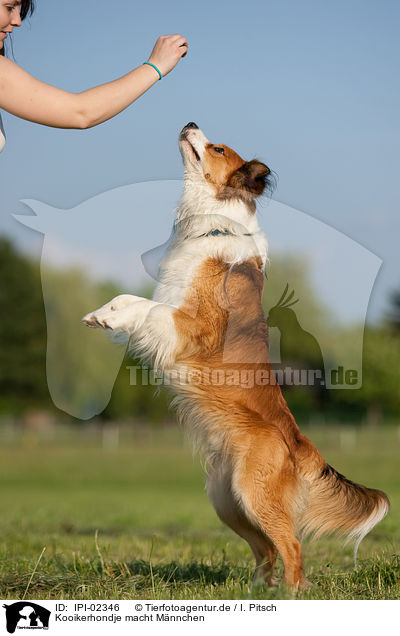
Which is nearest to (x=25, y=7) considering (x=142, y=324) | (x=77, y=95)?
(x=77, y=95)

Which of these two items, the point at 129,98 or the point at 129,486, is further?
the point at 129,486

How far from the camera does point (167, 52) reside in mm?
3543

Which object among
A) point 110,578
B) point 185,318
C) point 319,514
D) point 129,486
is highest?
point 185,318

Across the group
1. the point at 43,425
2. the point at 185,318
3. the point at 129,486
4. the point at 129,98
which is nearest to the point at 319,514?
the point at 185,318

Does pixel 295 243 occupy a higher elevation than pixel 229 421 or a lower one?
higher

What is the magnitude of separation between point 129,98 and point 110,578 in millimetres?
3280

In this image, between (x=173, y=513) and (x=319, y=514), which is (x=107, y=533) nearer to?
(x=173, y=513)

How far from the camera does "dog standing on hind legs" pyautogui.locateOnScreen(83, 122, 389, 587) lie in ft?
15.4

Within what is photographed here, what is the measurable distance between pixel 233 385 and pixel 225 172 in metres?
1.69

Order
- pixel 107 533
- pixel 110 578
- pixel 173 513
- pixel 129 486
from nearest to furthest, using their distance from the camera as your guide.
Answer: pixel 110 578 < pixel 107 533 < pixel 173 513 < pixel 129 486

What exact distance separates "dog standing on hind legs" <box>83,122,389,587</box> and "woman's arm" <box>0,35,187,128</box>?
1597 millimetres
